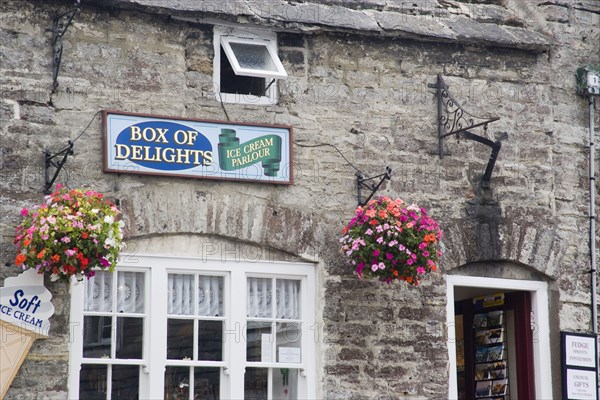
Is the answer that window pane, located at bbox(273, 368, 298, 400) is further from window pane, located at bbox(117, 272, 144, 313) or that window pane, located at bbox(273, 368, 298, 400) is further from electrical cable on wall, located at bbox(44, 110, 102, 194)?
electrical cable on wall, located at bbox(44, 110, 102, 194)

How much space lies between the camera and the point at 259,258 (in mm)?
10258

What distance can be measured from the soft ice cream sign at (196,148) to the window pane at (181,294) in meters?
0.84

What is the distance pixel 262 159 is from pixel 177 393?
2.04 meters

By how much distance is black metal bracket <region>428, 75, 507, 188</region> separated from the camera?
1099 centimetres

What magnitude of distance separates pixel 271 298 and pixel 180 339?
0.87m

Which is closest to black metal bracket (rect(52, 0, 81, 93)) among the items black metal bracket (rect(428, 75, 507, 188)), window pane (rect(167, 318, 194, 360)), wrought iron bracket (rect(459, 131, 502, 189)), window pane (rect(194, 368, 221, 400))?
window pane (rect(167, 318, 194, 360))

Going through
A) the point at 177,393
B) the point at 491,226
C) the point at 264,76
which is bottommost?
the point at 177,393

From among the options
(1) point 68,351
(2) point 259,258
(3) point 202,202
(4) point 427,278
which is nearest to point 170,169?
(3) point 202,202

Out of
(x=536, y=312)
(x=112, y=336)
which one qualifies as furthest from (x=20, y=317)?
(x=536, y=312)

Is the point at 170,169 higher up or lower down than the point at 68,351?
higher up

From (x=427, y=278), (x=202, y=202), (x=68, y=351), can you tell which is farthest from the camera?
(x=427, y=278)

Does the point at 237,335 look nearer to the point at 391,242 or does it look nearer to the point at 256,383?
the point at 256,383

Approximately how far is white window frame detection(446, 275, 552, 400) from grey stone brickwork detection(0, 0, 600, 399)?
9 cm

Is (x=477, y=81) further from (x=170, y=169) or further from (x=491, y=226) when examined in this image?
(x=170, y=169)
